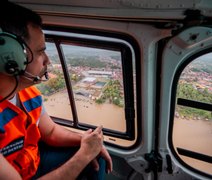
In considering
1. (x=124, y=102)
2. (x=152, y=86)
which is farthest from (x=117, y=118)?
(x=152, y=86)

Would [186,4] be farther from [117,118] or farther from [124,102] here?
[117,118]

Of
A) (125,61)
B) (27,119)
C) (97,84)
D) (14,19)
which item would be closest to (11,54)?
(14,19)

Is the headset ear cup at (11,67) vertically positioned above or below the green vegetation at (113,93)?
above

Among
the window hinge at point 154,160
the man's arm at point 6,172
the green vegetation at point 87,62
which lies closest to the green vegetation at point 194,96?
the window hinge at point 154,160

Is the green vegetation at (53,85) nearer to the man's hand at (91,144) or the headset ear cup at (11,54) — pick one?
the man's hand at (91,144)

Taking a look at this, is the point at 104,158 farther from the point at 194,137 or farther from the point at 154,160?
the point at 194,137

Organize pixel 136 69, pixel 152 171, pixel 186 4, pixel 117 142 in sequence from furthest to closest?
pixel 117 142 → pixel 152 171 → pixel 136 69 → pixel 186 4

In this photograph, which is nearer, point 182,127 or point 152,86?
point 152,86
